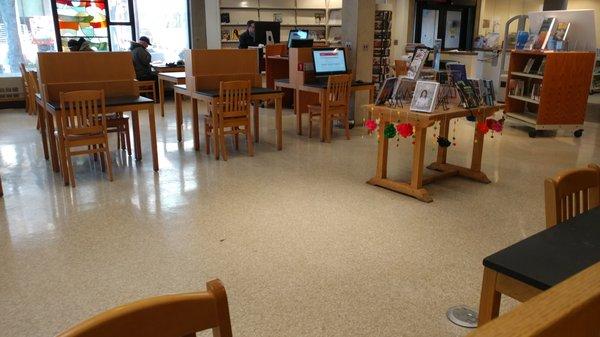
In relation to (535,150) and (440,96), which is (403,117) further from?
(535,150)

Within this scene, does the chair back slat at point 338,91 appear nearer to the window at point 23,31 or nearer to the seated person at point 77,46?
the seated person at point 77,46

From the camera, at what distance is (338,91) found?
614 cm

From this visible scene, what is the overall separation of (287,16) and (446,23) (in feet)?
14.5

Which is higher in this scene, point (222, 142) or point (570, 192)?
point (570, 192)

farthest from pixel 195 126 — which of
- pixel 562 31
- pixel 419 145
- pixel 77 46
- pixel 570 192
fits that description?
pixel 562 31

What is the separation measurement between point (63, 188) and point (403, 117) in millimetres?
3003

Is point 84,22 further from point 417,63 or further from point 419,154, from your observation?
point 419,154

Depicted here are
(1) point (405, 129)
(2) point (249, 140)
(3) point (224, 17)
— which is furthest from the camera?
(3) point (224, 17)

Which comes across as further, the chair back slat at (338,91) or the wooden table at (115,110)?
the chair back slat at (338,91)

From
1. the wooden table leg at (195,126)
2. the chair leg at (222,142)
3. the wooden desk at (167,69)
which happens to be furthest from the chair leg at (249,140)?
the wooden desk at (167,69)

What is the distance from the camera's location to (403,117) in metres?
3.90

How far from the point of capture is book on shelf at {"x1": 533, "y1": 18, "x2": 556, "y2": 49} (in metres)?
6.66

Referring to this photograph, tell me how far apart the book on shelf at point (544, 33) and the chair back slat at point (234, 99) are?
13.9 feet

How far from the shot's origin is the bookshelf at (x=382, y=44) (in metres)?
9.43
